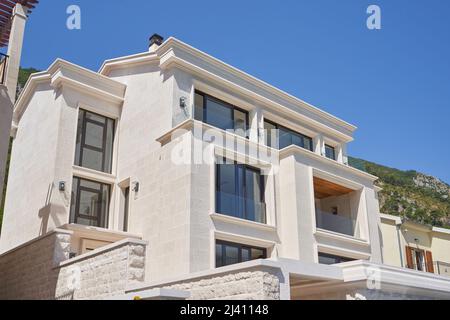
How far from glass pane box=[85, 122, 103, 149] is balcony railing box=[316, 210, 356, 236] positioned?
882 cm

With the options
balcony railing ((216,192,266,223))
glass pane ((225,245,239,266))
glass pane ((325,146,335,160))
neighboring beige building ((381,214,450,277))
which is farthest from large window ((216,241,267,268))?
neighboring beige building ((381,214,450,277))

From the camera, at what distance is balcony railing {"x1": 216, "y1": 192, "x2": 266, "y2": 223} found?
15547 millimetres

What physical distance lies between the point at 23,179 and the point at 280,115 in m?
10.7

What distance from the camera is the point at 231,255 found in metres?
15.2

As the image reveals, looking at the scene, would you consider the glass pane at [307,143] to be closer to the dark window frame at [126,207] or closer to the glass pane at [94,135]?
the dark window frame at [126,207]

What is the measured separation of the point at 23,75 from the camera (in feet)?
177

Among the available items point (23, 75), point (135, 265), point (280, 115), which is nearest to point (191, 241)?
point (135, 265)

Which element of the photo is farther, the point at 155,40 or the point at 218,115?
the point at 155,40

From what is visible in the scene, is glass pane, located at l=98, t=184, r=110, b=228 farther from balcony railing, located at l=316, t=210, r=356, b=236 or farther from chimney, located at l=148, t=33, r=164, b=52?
balcony railing, located at l=316, t=210, r=356, b=236

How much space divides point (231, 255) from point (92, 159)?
683 cm

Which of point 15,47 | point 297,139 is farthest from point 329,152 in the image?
point 15,47

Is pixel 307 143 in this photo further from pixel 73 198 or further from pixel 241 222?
pixel 73 198
